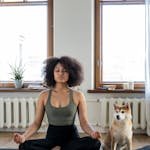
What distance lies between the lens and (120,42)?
13.6ft

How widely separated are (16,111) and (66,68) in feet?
6.00

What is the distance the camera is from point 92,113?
4070mm

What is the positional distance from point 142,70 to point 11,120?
190 centimetres

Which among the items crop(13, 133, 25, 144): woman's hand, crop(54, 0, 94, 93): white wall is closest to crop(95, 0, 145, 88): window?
crop(54, 0, 94, 93): white wall

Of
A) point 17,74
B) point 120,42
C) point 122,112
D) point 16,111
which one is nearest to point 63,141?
point 122,112

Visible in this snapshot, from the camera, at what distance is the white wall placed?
157 inches

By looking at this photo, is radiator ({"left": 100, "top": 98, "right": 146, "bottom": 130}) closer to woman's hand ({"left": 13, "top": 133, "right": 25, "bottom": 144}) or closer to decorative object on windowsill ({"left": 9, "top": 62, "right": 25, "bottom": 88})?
decorative object on windowsill ({"left": 9, "top": 62, "right": 25, "bottom": 88})

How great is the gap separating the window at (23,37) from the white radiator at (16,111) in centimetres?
38

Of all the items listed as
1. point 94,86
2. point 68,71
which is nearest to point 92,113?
point 94,86

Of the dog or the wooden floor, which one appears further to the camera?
the wooden floor

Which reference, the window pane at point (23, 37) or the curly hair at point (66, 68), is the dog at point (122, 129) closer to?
the curly hair at point (66, 68)

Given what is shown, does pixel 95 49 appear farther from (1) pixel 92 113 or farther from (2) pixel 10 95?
(2) pixel 10 95

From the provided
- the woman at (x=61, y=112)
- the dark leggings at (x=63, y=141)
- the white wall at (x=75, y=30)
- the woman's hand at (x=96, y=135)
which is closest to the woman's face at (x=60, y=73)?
the woman at (x=61, y=112)

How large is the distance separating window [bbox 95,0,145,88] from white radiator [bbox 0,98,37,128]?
992mm
